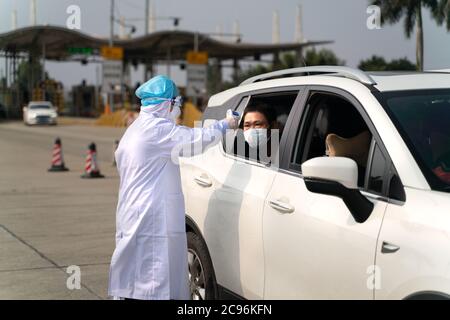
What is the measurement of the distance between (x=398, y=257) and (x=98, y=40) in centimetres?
5860

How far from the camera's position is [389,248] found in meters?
2.78

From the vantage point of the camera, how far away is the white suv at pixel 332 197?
2768mm

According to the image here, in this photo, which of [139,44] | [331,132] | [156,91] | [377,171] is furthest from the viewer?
[139,44]

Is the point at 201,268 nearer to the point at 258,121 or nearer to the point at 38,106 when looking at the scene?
the point at 258,121

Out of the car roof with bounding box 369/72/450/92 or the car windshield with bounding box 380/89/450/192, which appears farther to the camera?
the car roof with bounding box 369/72/450/92

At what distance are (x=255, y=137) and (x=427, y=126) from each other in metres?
1.36

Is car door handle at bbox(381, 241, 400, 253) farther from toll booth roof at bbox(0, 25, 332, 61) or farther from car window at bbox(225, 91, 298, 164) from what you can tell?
toll booth roof at bbox(0, 25, 332, 61)

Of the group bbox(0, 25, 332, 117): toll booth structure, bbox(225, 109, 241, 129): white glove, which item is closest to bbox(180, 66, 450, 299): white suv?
bbox(225, 109, 241, 129): white glove

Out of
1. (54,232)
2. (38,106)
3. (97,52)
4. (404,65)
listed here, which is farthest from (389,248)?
(97,52)

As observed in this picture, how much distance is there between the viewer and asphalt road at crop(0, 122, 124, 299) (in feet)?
19.6

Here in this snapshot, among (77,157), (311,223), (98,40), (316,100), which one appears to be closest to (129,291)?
(311,223)

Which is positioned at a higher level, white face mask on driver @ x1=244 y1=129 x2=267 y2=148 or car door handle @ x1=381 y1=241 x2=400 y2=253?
white face mask on driver @ x1=244 y1=129 x2=267 y2=148

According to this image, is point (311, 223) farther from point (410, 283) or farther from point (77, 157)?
point (77, 157)

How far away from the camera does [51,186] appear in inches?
525
